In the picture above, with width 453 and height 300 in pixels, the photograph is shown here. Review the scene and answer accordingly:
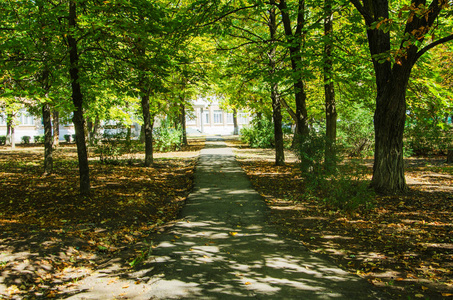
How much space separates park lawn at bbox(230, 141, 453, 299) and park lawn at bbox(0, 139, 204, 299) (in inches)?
112

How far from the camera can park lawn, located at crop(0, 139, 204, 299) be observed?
4.29 meters

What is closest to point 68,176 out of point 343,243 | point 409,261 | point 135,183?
point 135,183

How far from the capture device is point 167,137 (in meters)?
21.8

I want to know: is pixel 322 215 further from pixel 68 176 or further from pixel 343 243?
pixel 68 176

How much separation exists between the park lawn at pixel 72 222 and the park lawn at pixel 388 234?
2857mm

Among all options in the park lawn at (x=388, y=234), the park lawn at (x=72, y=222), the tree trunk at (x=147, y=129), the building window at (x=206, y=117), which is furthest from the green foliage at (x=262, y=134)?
the building window at (x=206, y=117)

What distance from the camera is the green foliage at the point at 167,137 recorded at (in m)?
21.8

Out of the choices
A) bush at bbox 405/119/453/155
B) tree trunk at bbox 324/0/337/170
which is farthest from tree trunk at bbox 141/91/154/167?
bush at bbox 405/119/453/155

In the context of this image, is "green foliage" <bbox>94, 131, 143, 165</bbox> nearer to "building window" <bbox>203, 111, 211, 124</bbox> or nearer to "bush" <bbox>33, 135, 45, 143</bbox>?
"bush" <bbox>33, 135, 45, 143</bbox>

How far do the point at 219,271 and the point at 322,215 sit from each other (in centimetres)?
355

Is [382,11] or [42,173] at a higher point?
[382,11]

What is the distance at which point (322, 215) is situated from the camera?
702 centimetres

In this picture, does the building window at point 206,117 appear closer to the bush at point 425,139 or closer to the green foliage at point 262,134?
the green foliage at point 262,134

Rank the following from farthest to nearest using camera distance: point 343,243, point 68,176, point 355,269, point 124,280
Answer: point 68,176
point 343,243
point 355,269
point 124,280
